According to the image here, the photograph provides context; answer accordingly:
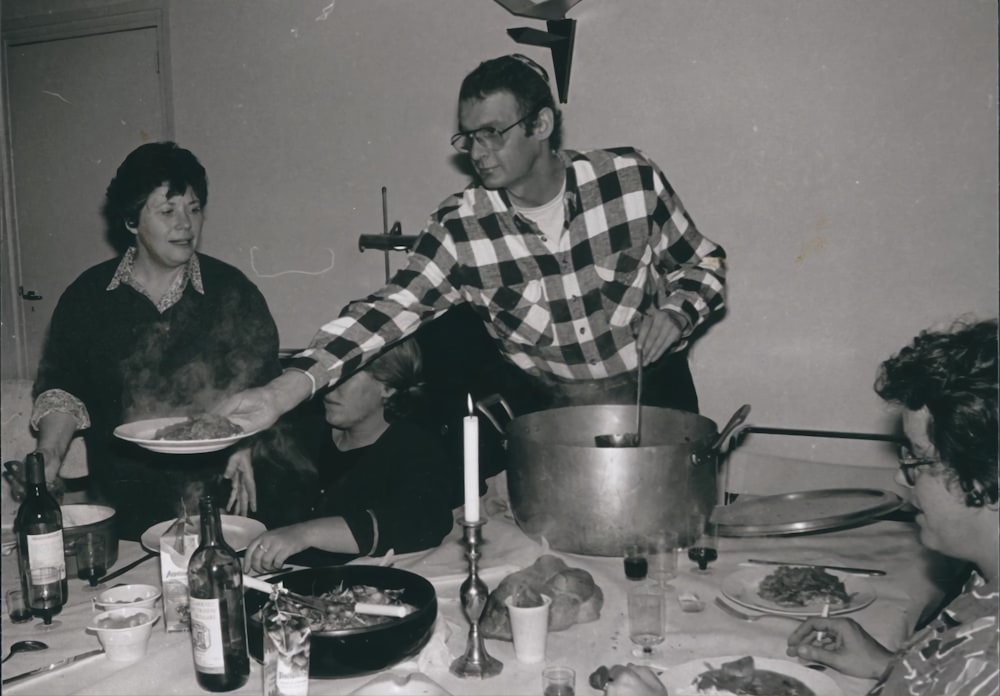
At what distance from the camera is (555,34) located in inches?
98.0

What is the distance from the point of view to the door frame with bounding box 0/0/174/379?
2.40 metres

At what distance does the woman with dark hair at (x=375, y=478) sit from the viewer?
1.74m

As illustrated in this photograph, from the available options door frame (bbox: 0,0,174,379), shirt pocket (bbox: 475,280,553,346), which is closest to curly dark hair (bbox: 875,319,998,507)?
shirt pocket (bbox: 475,280,553,346)

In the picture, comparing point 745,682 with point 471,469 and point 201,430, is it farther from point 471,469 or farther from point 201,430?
point 201,430

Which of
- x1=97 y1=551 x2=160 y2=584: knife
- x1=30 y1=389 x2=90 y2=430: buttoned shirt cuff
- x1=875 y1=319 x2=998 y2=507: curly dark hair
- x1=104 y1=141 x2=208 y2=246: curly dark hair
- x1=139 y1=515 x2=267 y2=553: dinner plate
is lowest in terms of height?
x1=97 y1=551 x2=160 y2=584: knife

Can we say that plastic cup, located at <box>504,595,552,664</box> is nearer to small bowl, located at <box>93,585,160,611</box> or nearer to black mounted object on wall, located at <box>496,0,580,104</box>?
small bowl, located at <box>93,585,160,611</box>

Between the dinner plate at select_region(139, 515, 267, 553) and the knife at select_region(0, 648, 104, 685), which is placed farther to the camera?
the dinner plate at select_region(139, 515, 267, 553)

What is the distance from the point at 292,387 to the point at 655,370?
1.04 meters

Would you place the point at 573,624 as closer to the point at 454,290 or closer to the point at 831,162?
the point at 454,290

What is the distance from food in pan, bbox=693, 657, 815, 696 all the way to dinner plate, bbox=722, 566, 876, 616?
0.21 meters

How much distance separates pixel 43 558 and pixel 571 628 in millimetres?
873

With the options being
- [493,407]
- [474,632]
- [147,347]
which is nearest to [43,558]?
[474,632]

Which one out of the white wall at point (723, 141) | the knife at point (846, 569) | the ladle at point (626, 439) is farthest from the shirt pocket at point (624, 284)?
the knife at point (846, 569)

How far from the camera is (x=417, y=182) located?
106 inches
